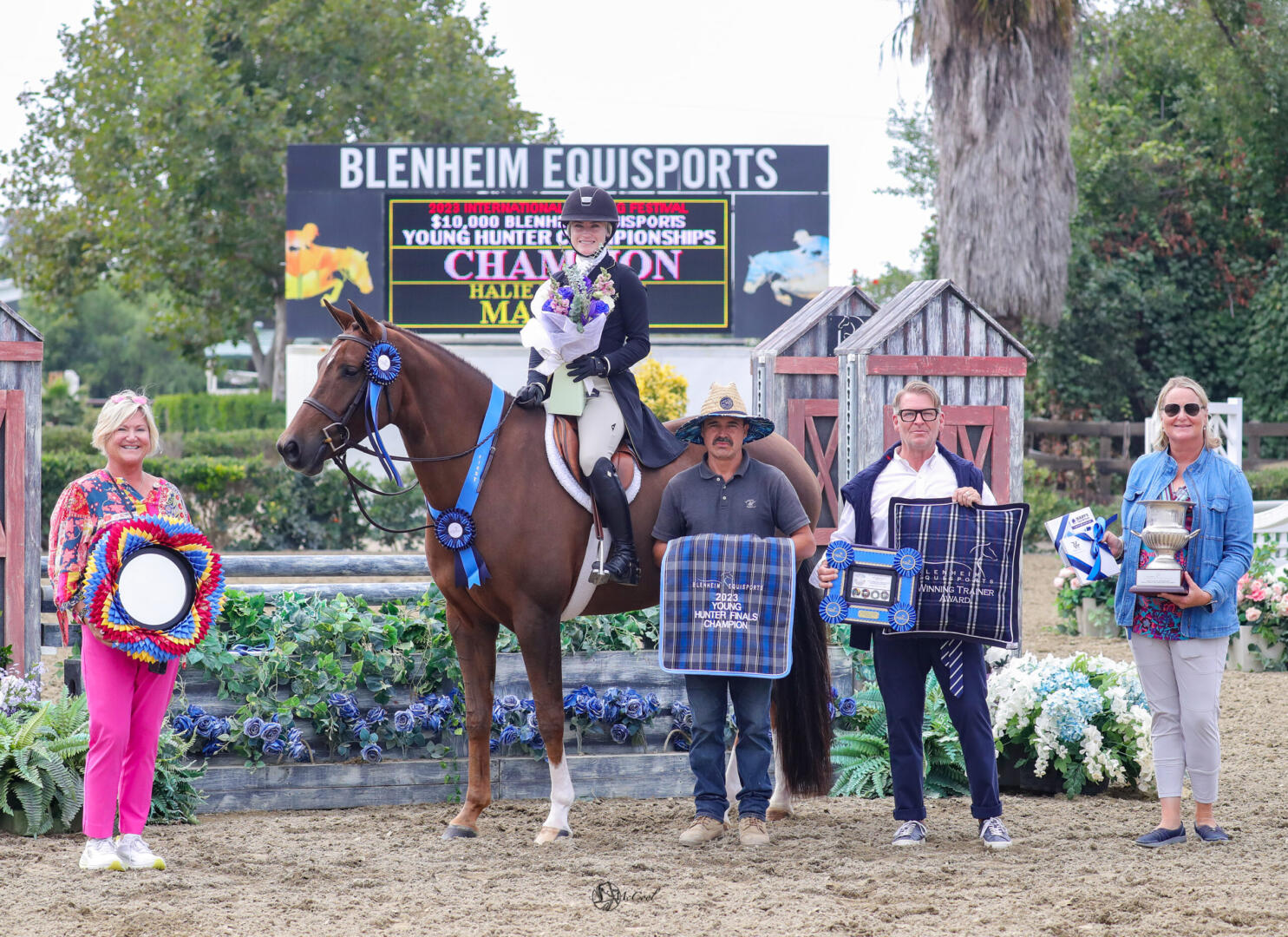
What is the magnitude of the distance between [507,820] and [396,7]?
2270cm

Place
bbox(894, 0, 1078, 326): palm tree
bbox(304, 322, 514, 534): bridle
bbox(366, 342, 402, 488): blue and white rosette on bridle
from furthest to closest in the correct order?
bbox(894, 0, 1078, 326): palm tree
bbox(366, 342, 402, 488): blue and white rosette on bridle
bbox(304, 322, 514, 534): bridle

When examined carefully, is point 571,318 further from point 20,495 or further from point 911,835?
point 20,495

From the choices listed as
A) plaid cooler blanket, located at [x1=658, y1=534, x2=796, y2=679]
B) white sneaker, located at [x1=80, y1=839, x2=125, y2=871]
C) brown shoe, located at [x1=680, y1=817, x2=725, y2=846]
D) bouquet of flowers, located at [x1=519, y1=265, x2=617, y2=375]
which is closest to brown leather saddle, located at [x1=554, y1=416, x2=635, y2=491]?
bouquet of flowers, located at [x1=519, y1=265, x2=617, y2=375]

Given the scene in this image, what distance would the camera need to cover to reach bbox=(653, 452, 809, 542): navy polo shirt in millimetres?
5109

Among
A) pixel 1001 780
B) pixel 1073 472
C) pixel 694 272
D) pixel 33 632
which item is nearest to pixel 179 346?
pixel 694 272

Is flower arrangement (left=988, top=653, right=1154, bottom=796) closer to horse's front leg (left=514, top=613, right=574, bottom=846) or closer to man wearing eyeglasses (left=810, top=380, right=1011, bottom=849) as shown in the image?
man wearing eyeglasses (left=810, top=380, right=1011, bottom=849)

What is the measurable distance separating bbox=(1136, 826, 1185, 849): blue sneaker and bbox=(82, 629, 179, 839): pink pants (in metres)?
3.65

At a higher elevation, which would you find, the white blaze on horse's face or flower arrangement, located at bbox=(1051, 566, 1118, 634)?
the white blaze on horse's face

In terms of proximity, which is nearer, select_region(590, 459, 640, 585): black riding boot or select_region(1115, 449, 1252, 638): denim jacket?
select_region(1115, 449, 1252, 638): denim jacket

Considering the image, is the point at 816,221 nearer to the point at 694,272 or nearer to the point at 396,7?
the point at 694,272

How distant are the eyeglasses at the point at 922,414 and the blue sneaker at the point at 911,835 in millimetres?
1559

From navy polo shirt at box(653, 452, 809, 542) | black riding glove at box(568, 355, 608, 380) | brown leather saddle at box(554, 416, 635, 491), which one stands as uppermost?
black riding glove at box(568, 355, 608, 380)

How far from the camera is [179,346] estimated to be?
92.4ft

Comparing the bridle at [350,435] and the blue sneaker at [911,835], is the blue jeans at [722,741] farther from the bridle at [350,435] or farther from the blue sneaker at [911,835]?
the bridle at [350,435]
